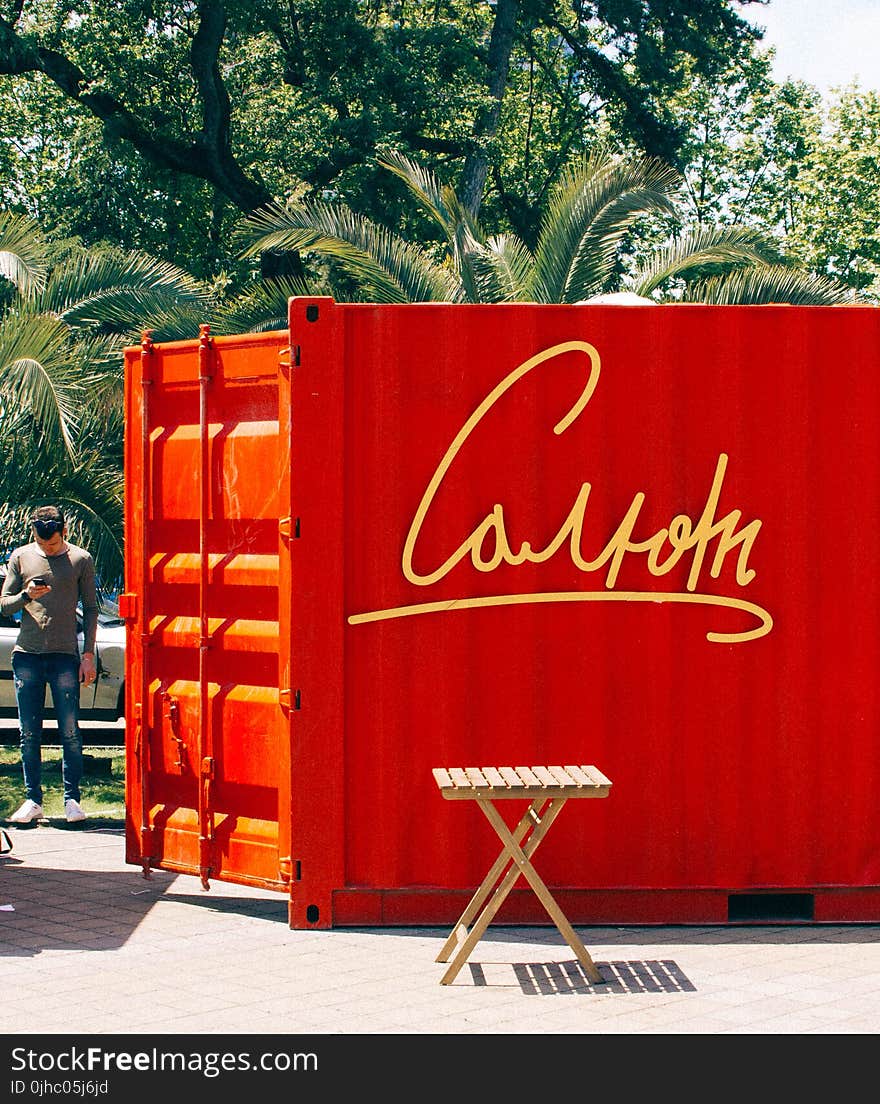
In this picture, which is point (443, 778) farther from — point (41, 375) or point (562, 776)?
point (41, 375)

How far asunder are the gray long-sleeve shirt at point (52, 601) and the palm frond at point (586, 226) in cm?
633

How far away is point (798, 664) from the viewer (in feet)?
23.1

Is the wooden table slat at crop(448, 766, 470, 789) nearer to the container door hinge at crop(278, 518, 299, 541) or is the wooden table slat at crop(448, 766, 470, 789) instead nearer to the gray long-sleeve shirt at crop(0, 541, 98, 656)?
the container door hinge at crop(278, 518, 299, 541)

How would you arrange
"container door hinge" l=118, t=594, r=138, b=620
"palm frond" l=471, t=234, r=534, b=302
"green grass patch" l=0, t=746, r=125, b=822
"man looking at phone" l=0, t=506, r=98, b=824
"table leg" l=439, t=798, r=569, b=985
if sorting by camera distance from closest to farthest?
"table leg" l=439, t=798, r=569, b=985
"container door hinge" l=118, t=594, r=138, b=620
"man looking at phone" l=0, t=506, r=98, b=824
"green grass patch" l=0, t=746, r=125, b=822
"palm frond" l=471, t=234, r=534, b=302

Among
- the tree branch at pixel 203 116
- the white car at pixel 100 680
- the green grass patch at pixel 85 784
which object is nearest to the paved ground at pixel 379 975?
the green grass patch at pixel 85 784

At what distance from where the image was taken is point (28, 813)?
970 centimetres

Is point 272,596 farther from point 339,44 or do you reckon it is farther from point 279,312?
point 339,44

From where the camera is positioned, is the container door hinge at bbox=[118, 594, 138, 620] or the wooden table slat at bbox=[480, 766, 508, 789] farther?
the container door hinge at bbox=[118, 594, 138, 620]

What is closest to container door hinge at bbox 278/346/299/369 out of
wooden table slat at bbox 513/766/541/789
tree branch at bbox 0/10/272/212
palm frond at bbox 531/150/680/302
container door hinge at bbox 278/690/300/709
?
container door hinge at bbox 278/690/300/709

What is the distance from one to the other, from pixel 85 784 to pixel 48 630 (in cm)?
274

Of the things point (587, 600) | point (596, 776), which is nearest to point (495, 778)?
point (596, 776)

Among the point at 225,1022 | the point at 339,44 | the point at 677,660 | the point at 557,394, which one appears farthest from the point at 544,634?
the point at 339,44

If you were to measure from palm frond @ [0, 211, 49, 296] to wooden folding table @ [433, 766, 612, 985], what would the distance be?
8.71m

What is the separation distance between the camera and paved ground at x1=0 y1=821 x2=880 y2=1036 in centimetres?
538
